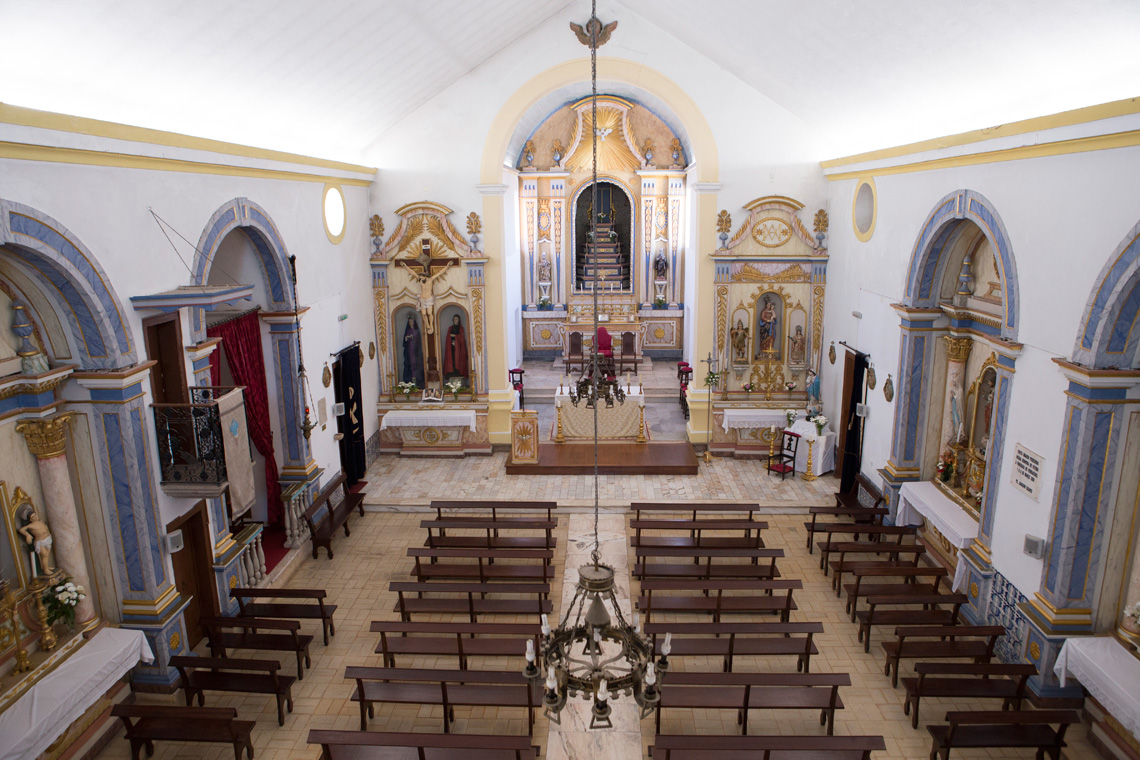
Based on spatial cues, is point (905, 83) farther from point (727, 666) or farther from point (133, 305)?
point (133, 305)

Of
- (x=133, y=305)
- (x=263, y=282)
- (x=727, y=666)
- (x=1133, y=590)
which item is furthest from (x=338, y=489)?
(x=1133, y=590)

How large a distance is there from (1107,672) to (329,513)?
10.7m

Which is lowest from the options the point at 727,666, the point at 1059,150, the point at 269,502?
the point at 727,666

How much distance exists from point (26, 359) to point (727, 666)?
26.0 feet

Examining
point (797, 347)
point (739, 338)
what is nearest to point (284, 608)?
point (739, 338)

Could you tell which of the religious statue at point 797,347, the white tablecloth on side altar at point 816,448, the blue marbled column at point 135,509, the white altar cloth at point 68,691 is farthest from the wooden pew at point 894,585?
the white altar cloth at point 68,691

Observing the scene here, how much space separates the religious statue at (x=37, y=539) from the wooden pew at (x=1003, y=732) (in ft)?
29.1

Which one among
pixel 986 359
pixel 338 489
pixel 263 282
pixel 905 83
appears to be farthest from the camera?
pixel 338 489

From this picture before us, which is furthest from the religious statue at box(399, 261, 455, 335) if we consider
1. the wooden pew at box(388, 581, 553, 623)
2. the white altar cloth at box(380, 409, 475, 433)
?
the wooden pew at box(388, 581, 553, 623)

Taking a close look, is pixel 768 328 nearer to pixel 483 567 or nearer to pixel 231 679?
pixel 483 567

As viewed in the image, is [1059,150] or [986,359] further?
[986,359]

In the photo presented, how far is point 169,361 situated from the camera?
850 centimetres

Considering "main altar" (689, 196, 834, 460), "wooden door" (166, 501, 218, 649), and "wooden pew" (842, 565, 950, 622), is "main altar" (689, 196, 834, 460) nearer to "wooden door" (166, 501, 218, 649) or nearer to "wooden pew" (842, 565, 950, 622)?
"wooden pew" (842, 565, 950, 622)

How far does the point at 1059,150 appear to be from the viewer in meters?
7.38
